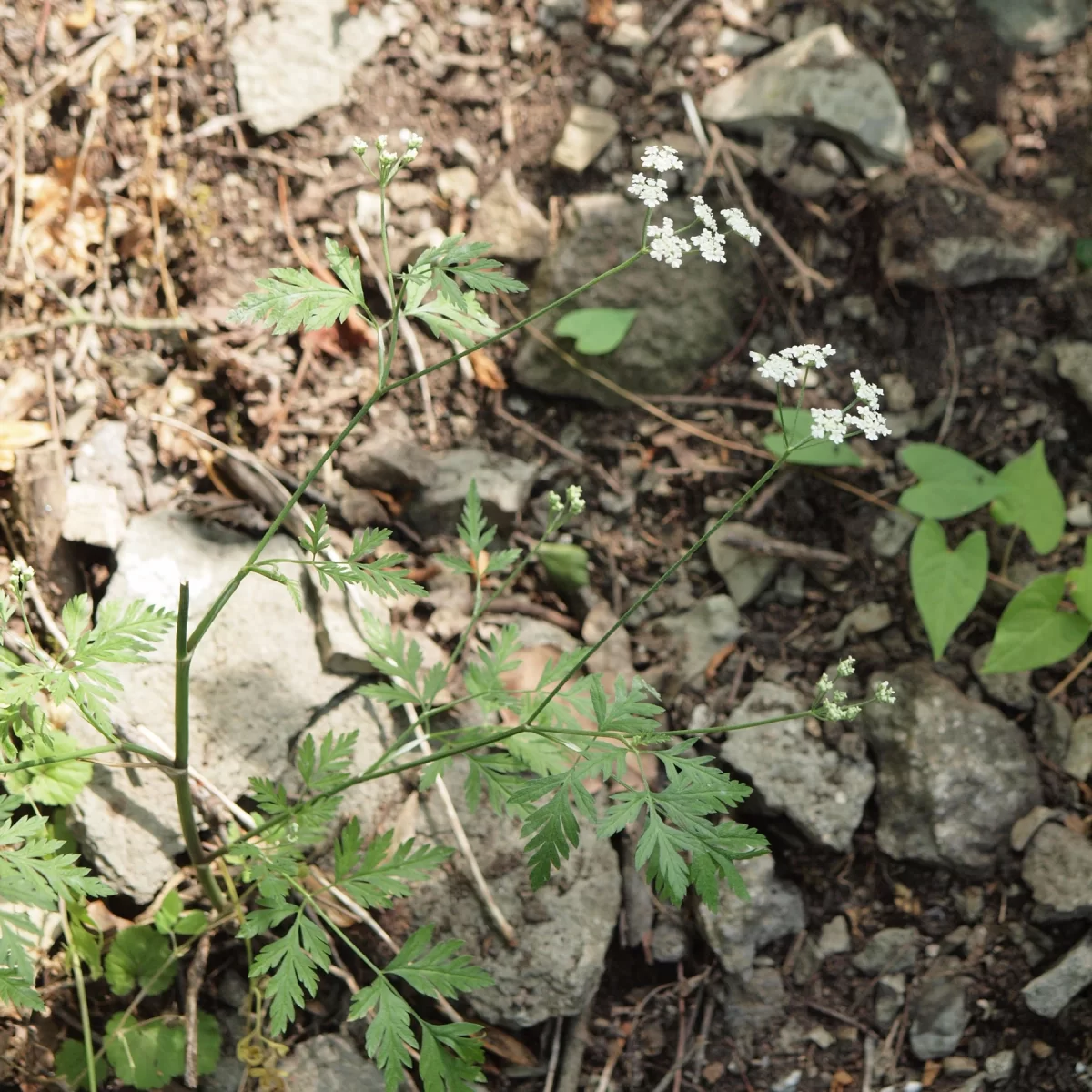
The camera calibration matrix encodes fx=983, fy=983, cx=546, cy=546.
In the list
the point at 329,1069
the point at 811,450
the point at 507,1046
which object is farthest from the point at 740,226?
the point at 329,1069

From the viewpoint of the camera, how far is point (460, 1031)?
2230 mm

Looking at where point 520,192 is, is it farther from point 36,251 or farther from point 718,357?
point 36,251

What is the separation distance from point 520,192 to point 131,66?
1437 millimetres

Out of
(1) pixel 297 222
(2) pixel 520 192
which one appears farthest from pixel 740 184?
Result: (1) pixel 297 222

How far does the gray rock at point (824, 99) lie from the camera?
11.6 feet

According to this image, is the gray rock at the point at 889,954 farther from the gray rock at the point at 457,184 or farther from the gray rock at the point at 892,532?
the gray rock at the point at 457,184

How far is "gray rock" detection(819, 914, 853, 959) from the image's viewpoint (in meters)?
2.98

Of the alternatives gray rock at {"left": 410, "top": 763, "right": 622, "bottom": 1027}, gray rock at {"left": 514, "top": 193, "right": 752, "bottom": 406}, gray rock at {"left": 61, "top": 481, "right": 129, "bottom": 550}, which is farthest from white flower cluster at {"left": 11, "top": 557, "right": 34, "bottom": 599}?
gray rock at {"left": 514, "top": 193, "right": 752, "bottom": 406}

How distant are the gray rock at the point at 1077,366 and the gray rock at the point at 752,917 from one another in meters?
1.91

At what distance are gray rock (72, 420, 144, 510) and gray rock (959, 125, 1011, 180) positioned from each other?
316 centimetres

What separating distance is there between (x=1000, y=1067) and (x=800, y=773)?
960 millimetres

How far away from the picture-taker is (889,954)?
296 centimetres

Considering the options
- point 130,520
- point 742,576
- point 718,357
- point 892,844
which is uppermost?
point 718,357

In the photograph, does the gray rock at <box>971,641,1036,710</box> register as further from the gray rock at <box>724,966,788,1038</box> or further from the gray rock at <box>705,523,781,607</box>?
the gray rock at <box>724,966,788,1038</box>
